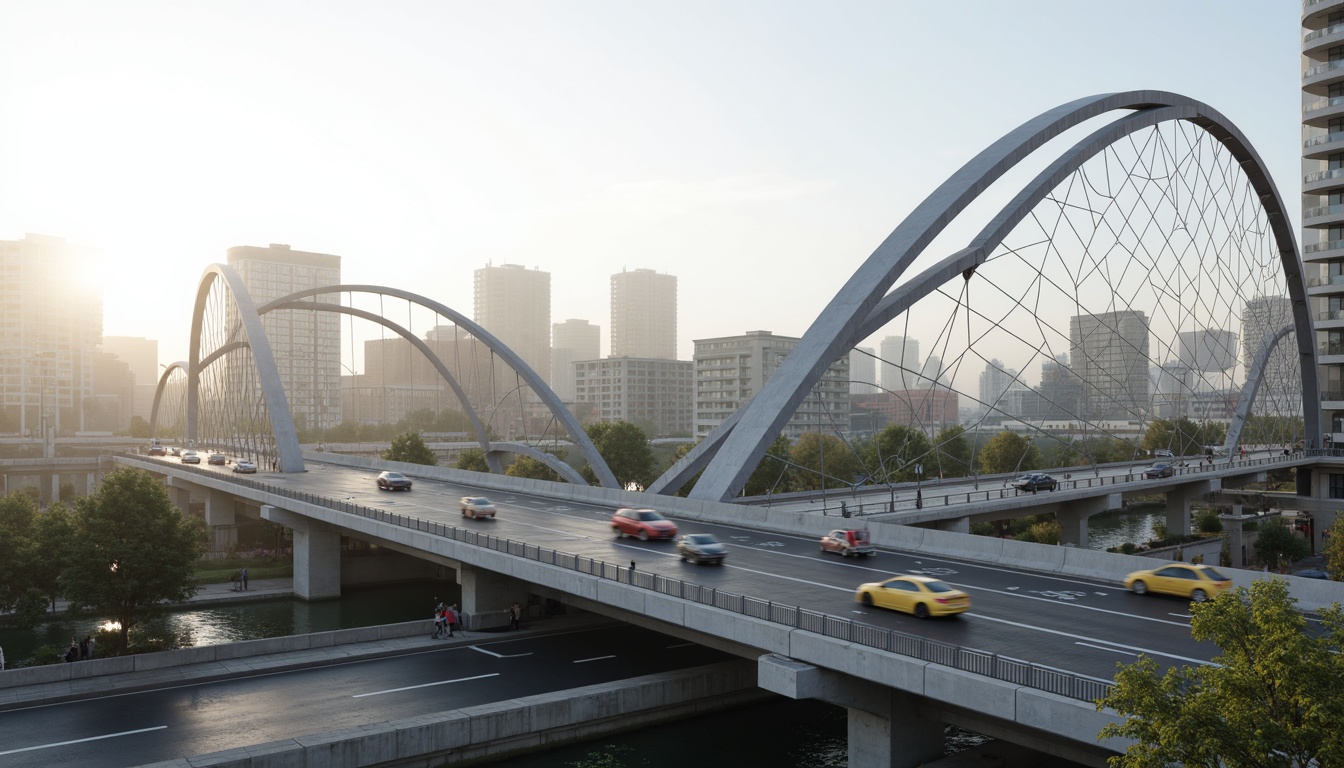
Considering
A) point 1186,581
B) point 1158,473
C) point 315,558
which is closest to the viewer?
point 1186,581

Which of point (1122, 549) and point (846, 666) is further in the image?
point (1122, 549)

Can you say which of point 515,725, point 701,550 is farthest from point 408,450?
point 515,725

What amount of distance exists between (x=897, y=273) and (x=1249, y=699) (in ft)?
119

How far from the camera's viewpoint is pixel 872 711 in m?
20.8

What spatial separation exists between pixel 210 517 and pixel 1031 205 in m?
67.0

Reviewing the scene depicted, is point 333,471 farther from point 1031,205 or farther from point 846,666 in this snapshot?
point 846,666

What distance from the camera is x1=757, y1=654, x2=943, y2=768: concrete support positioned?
67.6 ft

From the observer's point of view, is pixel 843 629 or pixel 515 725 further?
pixel 515 725

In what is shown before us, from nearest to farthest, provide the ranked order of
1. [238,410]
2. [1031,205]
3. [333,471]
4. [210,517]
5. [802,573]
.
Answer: [802,573], [1031,205], [210,517], [333,471], [238,410]

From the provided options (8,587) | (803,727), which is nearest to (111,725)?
(8,587)

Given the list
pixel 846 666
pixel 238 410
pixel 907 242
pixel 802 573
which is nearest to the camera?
pixel 846 666

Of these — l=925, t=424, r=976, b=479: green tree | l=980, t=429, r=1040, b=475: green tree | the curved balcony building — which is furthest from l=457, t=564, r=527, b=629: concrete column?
l=980, t=429, r=1040, b=475: green tree

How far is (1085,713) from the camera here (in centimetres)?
1545

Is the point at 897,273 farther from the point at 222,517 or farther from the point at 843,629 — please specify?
the point at 222,517
